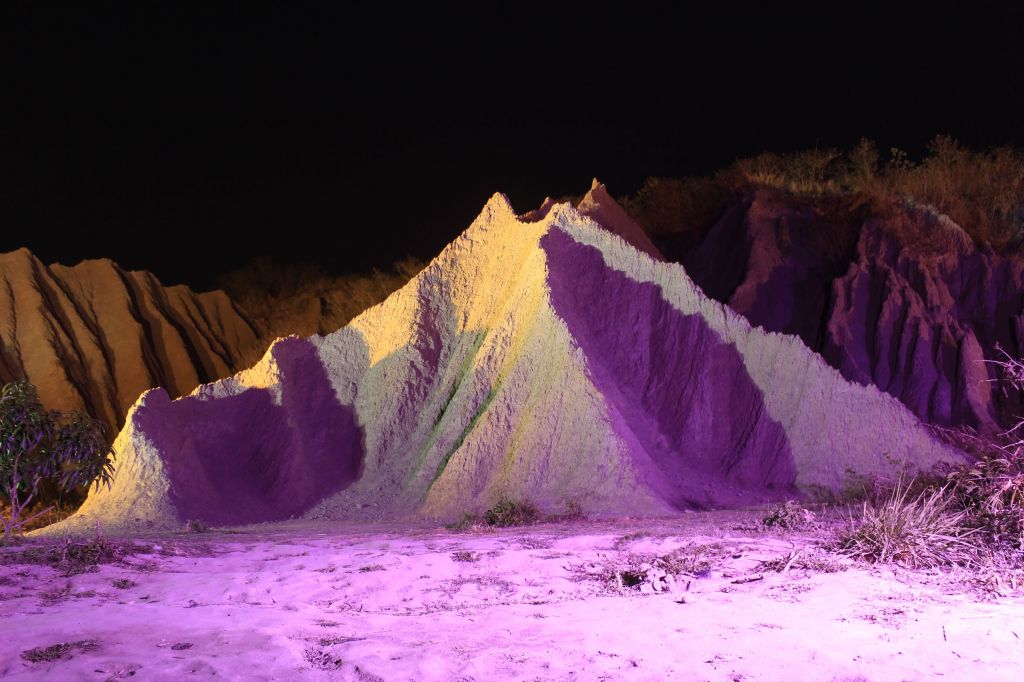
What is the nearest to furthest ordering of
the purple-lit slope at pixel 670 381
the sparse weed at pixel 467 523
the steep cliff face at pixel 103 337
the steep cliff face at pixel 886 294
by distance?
the sparse weed at pixel 467 523
the purple-lit slope at pixel 670 381
the steep cliff face at pixel 886 294
the steep cliff face at pixel 103 337

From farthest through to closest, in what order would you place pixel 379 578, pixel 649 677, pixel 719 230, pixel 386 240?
1. pixel 386 240
2. pixel 719 230
3. pixel 379 578
4. pixel 649 677

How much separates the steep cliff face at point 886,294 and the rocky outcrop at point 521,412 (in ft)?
13.2

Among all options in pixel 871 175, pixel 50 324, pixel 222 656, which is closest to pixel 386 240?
pixel 50 324

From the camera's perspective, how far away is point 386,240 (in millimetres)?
39594

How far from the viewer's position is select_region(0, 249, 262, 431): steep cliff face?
25188 mm

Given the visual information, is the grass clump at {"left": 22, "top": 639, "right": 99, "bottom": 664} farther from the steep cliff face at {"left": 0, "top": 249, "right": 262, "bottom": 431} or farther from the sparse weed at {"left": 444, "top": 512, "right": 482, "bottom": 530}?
the steep cliff face at {"left": 0, "top": 249, "right": 262, "bottom": 431}

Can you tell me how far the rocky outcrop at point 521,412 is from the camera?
38.7 feet

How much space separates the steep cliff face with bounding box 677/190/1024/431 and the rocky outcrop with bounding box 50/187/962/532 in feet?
13.2

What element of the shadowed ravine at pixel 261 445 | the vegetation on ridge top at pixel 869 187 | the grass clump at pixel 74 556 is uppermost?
the vegetation on ridge top at pixel 869 187

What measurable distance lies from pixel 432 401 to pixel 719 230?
9816mm

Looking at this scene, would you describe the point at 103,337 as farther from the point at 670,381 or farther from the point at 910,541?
the point at 910,541

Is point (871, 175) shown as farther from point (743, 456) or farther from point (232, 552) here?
point (232, 552)

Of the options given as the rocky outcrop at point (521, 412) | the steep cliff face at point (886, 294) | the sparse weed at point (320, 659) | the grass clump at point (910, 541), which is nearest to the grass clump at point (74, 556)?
the sparse weed at point (320, 659)

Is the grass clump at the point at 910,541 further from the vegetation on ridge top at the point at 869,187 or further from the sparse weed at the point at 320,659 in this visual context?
the vegetation on ridge top at the point at 869,187
